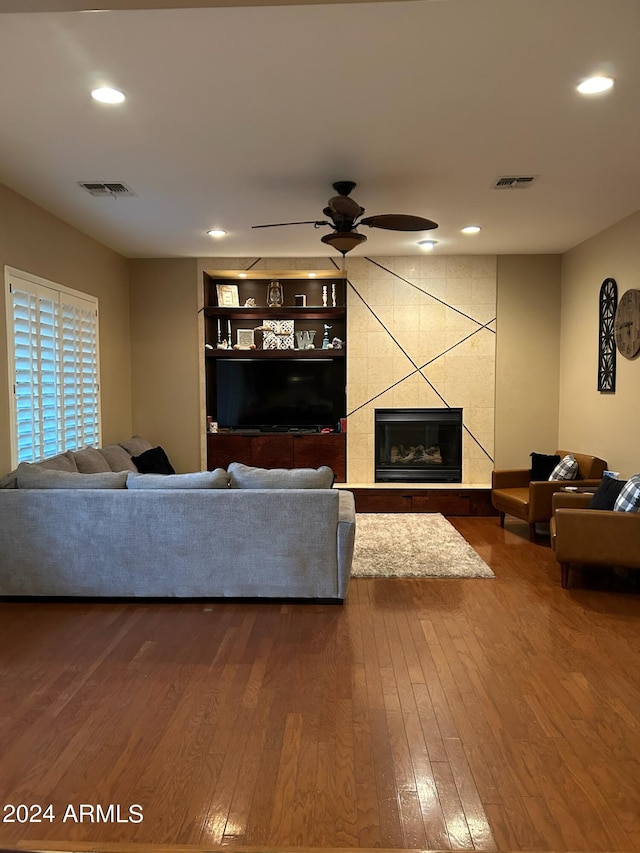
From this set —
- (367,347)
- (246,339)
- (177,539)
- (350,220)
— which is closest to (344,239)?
(350,220)

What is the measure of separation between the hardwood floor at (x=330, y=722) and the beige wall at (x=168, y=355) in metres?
3.47

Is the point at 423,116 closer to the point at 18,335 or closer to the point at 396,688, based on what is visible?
the point at 396,688

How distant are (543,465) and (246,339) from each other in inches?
142

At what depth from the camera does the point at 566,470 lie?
604 centimetres

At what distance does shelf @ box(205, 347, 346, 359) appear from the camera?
24.6ft

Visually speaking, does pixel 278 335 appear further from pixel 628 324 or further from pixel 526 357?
pixel 628 324

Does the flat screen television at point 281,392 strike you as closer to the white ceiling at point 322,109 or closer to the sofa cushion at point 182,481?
the white ceiling at point 322,109

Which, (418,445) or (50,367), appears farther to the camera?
(418,445)

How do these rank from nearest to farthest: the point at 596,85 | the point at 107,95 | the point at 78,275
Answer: the point at 596,85, the point at 107,95, the point at 78,275

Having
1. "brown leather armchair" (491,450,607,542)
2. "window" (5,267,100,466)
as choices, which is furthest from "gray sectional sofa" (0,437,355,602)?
"brown leather armchair" (491,450,607,542)

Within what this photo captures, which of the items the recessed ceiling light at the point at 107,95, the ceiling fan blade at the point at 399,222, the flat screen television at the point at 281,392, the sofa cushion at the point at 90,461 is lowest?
the sofa cushion at the point at 90,461

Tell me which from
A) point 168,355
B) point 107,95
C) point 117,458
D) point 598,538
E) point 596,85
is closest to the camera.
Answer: point 596,85

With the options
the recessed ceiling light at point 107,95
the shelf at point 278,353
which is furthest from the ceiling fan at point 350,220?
the shelf at point 278,353

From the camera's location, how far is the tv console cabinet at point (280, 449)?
7473 mm
